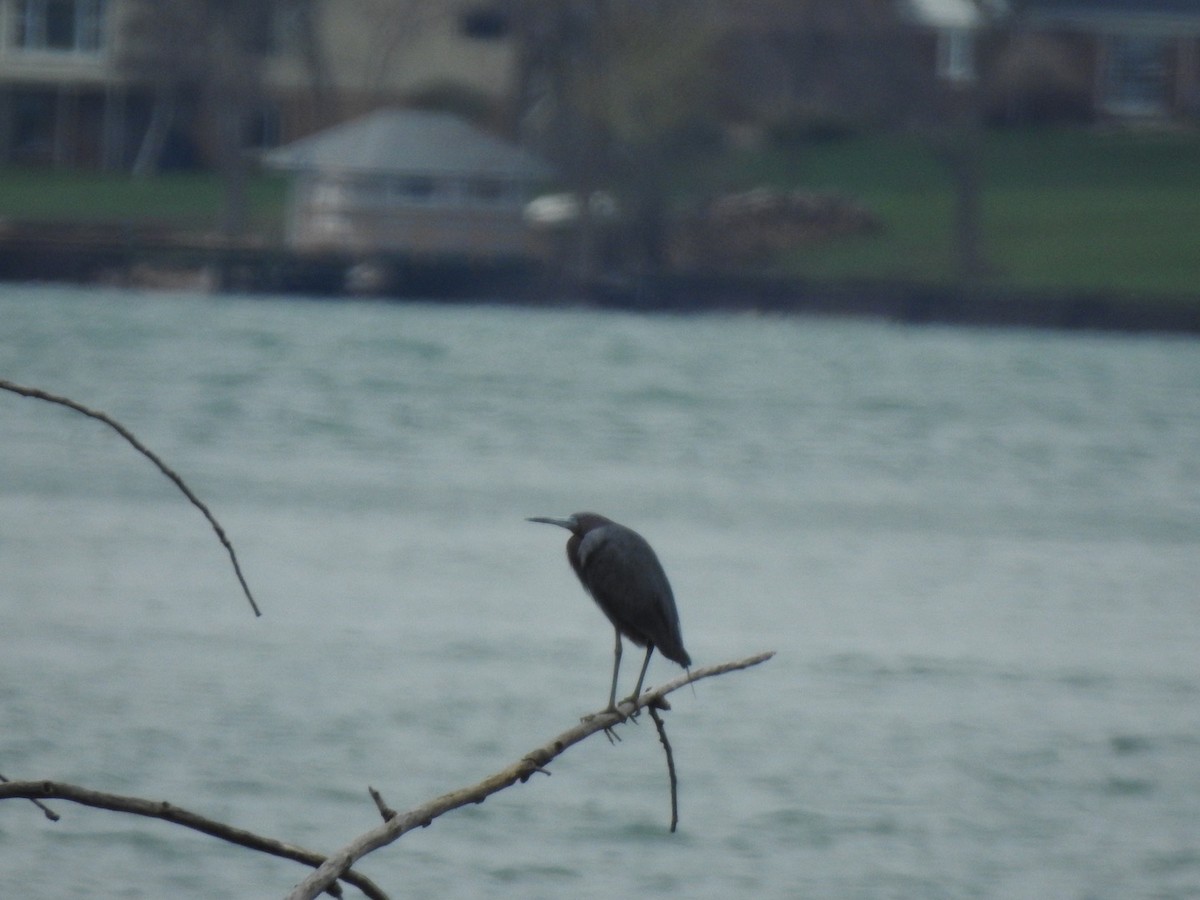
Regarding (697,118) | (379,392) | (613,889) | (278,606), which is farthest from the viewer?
(697,118)

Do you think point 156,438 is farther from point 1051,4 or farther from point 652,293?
point 1051,4

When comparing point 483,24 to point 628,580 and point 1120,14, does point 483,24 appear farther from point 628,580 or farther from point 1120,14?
point 628,580

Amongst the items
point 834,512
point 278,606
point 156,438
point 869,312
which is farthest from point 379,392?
point 278,606

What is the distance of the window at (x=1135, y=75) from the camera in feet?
236

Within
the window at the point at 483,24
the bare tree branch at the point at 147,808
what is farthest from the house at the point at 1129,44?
the bare tree branch at the point at 147,808

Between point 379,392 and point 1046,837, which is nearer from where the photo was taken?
point 1046,837

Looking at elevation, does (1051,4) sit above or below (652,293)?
above

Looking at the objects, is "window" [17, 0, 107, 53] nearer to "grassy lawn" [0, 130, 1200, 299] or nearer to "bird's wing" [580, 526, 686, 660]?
"grassy lawn" [0, 130, 1200, 299]

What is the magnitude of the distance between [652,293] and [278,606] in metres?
34.3

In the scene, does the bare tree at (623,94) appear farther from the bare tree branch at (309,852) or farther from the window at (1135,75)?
the bare tree branch at (309,852)

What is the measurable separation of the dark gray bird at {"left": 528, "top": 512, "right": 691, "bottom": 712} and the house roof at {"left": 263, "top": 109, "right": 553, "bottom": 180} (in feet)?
185

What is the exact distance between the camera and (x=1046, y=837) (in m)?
15.4

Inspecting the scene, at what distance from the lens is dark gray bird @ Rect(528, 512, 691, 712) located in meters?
5.24

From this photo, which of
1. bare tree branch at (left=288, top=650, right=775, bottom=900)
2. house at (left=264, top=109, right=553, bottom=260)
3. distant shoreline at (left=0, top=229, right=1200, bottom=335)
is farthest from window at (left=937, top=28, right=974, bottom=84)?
bare tree branch at (left=288, top=650, right=775, bottom=900)
